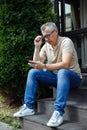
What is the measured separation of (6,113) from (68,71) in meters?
1.70

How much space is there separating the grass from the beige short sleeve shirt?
1.09 metres

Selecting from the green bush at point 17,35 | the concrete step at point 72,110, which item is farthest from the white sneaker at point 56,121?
the green bush at point 17,35

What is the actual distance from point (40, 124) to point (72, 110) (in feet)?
1.49

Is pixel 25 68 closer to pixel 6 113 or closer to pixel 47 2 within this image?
pixel 6 113

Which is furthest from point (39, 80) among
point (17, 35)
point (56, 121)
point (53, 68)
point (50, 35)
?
point (17, 35)

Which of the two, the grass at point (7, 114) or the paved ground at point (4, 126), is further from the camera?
the grass at point (7, 114)

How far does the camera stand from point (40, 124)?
3.97m

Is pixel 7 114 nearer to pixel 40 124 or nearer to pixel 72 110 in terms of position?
pixel 40 124

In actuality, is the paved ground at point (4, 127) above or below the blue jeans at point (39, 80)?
below

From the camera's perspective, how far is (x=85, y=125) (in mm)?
3795

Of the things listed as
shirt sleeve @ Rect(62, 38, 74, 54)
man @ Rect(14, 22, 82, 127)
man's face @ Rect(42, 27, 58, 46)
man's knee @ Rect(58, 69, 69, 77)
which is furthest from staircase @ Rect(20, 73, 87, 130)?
man's face @ Rect(42, 27, 58, 46)

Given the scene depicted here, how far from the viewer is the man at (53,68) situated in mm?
3953

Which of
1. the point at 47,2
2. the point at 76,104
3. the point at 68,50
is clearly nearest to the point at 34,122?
the point at 76,104

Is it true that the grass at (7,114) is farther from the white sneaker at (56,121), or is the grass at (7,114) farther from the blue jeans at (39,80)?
the white sneaker at (56,121)
